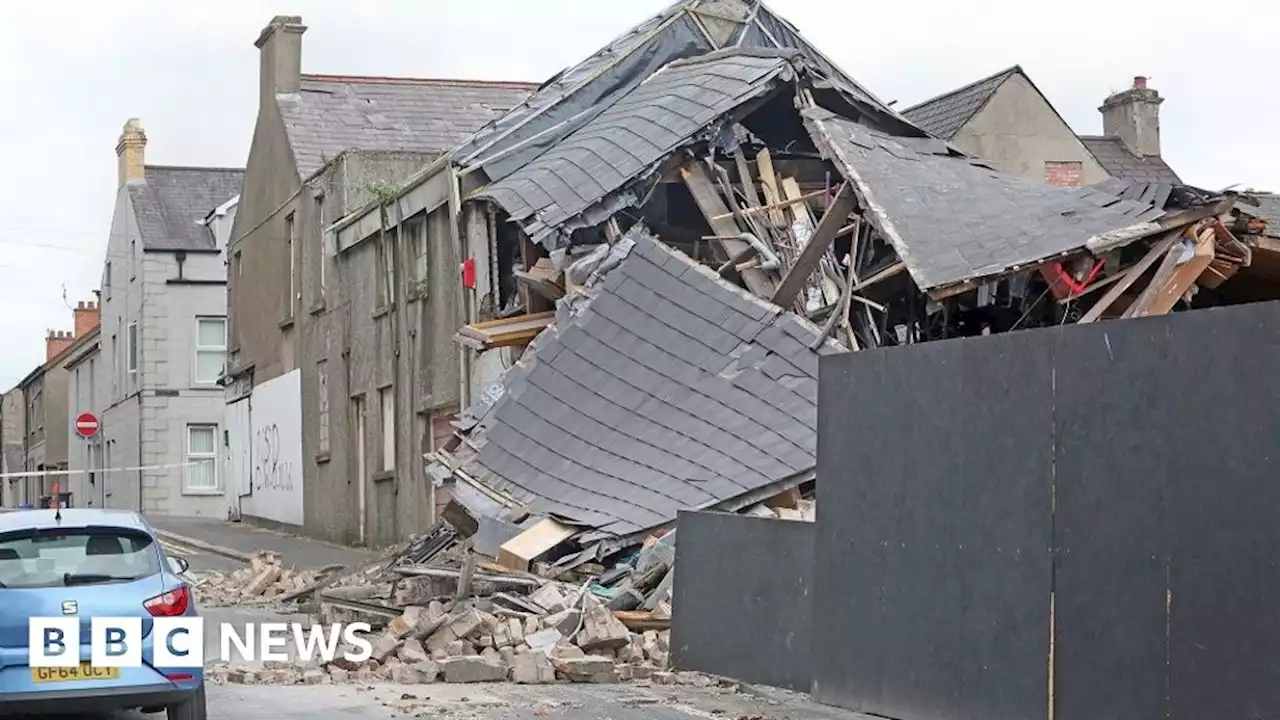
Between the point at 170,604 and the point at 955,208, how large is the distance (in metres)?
10.4

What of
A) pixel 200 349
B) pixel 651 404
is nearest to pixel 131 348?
pixel 200 349

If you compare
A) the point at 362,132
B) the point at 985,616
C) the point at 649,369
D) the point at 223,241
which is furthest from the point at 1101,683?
the point at 223,241

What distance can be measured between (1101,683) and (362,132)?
2730cm

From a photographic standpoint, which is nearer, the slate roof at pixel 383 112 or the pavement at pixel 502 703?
the pavement at pixel 502 703

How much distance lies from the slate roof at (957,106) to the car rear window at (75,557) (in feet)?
65.0

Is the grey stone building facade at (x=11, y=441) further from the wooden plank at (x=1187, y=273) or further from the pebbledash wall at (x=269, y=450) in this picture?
the wooden plank at (x=1187, y=273)

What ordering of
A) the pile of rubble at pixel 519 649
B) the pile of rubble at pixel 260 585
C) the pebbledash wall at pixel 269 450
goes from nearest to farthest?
1. the pile of rubble at pixel 519 649
2. the pile of rubble at pixel 260 585
3. the pebbledash wall at pixel 269 450

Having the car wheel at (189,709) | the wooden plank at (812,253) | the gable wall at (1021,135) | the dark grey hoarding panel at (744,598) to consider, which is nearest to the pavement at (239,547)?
the wooden plank at (812,253)

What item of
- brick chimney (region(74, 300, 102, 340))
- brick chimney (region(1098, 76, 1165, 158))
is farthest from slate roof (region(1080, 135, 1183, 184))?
brick chimney (region(74, 300, 102, 340))

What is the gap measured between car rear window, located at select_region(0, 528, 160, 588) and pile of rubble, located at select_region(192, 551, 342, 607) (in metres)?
10.6

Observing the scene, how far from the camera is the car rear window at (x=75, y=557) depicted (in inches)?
412

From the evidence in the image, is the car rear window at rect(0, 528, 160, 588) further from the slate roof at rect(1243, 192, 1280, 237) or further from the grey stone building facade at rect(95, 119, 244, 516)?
the grey stone building facade at rect(95, 119, 244, 516)

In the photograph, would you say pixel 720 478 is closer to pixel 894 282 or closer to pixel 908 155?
pixel 894 282

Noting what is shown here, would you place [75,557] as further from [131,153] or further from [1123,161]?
[131,153]
